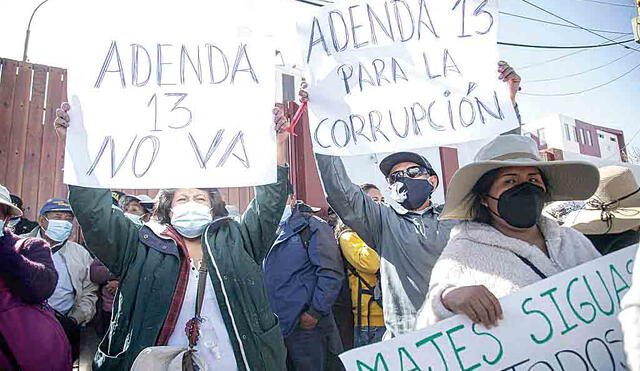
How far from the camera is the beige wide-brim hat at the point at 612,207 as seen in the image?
91.5 inches

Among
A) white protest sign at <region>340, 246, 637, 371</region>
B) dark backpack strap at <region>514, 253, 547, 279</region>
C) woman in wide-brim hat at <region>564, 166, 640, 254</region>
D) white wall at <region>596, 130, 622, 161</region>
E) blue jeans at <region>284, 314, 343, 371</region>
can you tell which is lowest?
blue jeans at <region>284, 314, 343, 371</region>

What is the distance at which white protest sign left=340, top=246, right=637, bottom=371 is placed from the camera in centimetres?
139

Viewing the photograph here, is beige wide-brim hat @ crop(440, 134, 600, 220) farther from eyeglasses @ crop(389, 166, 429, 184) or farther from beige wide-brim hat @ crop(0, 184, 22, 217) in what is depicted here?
beige wide-brim hat @ crop(0, 184, 22, 217)

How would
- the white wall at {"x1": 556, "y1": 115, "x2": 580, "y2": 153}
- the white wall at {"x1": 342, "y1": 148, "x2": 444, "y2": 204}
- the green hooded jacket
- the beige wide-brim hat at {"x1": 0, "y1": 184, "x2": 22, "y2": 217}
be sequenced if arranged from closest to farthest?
1. the green hooded jacket
2. the beige wide-brim hat at {"x1": 0, "y1": 184, "x2": 22, "y2": 217}
3. the white wall at {"x1": 342, "y1": 148, "x2": 444, "y2": 204}
4. the white wall at {"x1": 556, "y1": 115, "x2": 580, "y2": 153}

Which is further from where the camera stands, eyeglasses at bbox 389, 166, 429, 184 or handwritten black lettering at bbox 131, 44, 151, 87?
eyeglasses at bbox 389, 166, 429, 184

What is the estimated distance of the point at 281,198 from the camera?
85.2 inches

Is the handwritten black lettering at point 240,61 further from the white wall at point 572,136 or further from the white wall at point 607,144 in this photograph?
the white wall at point 607,144

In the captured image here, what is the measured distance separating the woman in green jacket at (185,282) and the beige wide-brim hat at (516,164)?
78 centimetres

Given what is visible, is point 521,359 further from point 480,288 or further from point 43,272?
point 43,272

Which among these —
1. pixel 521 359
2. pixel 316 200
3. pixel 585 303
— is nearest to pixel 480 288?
pixel 521 359

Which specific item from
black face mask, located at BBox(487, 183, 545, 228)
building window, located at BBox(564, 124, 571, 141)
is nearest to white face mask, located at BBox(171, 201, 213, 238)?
black face mask, located at BBox(487, 183, 545, 228)

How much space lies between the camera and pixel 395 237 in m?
2.48

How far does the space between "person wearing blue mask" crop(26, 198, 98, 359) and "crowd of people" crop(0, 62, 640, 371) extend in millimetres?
1414

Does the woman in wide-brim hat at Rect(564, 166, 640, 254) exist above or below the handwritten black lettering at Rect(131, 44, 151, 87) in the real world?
below
